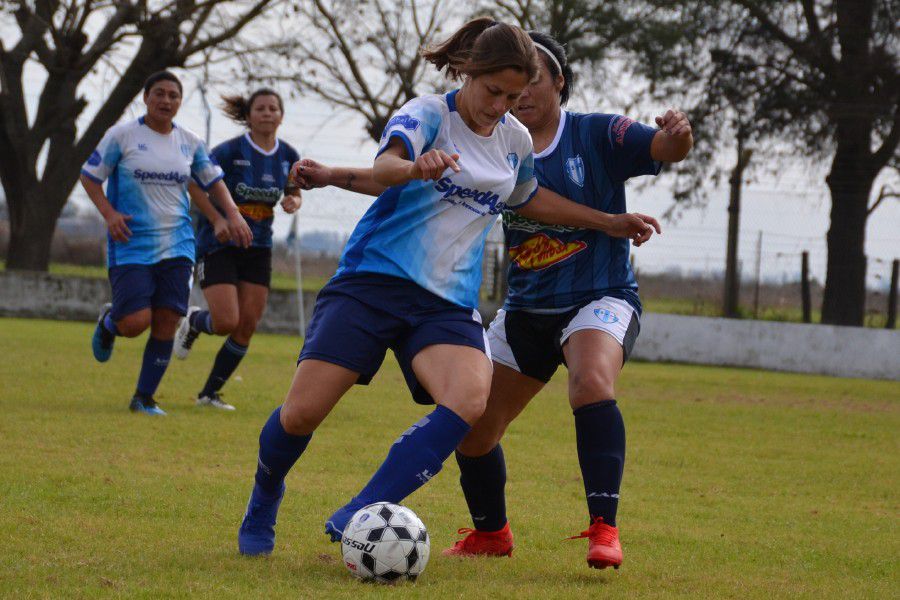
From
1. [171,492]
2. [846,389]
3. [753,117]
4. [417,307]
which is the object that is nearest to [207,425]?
[171,492]

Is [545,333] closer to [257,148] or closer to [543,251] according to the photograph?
[543,251]

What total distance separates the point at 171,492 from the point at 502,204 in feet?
7.08

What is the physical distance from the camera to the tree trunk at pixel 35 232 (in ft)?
73.0

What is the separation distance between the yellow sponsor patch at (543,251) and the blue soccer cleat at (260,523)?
1.30 metres

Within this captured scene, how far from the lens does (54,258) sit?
22.8m

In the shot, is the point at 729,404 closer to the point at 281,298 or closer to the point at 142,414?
the point at 142,414

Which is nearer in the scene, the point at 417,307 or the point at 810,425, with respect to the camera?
the point at 417,307

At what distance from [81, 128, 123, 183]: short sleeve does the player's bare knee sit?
484cm

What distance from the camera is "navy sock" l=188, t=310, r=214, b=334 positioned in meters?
9.35

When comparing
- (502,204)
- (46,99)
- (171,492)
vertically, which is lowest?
(171,492)

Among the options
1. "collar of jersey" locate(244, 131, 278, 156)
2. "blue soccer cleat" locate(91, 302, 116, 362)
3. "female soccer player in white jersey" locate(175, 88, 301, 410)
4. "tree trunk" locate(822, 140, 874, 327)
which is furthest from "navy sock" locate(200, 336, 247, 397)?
"tree trunk" locate(822, 140, 874, 327)

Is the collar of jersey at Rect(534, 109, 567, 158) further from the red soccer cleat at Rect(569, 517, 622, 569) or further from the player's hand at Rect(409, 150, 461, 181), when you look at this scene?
the red soccer cleat at Rect(569, 517, 622, 569)

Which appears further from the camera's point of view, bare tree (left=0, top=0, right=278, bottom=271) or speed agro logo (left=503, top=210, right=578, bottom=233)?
bare tree (left=0, top=0, right=278, bottom=271)

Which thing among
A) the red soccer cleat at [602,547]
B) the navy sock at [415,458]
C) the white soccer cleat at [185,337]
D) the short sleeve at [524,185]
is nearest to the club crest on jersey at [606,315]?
the short sleeve at [524,185]
